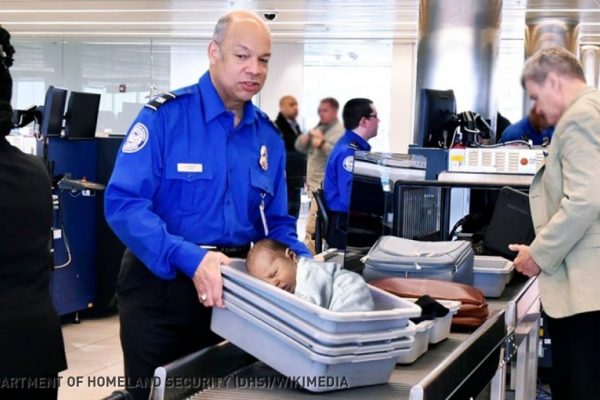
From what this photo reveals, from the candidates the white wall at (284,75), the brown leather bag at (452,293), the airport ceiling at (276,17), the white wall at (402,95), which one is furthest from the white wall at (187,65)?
the brown leather bag at (452,293)

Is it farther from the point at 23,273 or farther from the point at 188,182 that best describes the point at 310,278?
the point at 23,273

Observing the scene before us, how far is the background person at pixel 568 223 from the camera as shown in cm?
271

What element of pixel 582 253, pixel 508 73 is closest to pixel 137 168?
pixel 582 253

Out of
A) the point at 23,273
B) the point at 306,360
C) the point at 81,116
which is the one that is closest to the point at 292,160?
the point at 81,116

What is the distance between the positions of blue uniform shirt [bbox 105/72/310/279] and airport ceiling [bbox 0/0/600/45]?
1017 centimetres

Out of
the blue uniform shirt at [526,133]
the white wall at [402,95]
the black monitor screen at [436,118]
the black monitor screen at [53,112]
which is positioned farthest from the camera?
the white wall at [402,95]

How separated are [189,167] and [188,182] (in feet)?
0.12

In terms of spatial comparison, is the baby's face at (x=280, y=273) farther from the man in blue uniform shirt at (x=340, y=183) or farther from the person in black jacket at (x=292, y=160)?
the person in black jacket at (x=292, y=160)

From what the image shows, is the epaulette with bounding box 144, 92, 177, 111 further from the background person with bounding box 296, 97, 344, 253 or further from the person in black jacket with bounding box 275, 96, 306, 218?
the person in black jacket with bounding box 275, 96, 306, 218

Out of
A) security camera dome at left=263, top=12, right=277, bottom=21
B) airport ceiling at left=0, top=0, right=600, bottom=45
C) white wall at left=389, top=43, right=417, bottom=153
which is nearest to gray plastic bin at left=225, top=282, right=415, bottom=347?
airport ceiling at left=0, top=0, right=600, bottom=45

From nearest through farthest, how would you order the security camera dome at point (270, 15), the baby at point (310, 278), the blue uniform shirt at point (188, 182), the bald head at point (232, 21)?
the baby at point (310, 278)
the blue uniform shirt at point (188, 182)
the bald head at point (232, 21)
the security camera dome at point (270, 15)

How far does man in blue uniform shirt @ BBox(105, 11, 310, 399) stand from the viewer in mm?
2027

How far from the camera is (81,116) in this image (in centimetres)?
617

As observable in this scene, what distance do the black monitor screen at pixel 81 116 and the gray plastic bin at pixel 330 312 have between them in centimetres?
456
